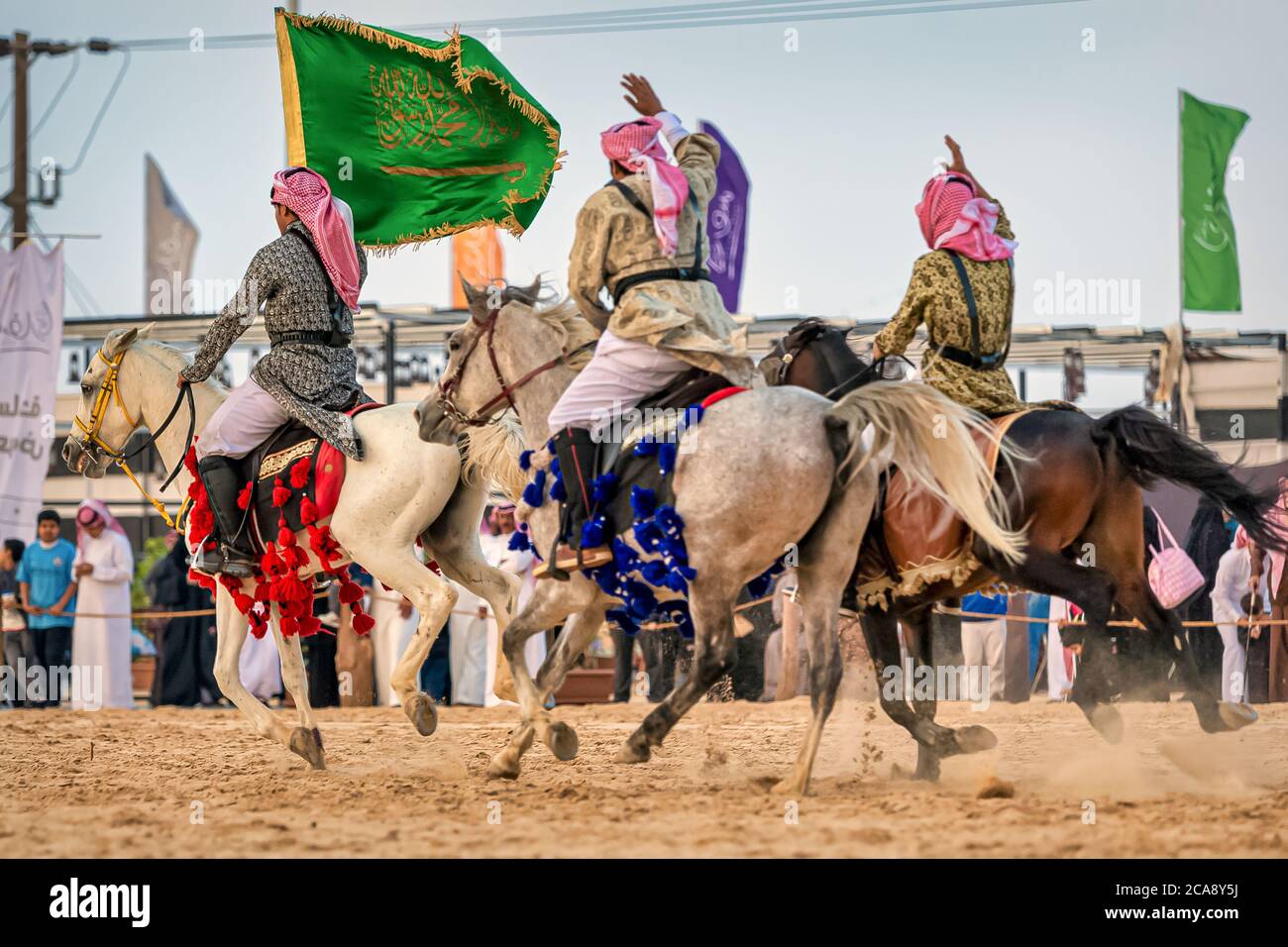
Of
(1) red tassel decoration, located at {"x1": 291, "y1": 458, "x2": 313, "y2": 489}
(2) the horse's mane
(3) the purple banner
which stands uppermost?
(3) the purple banner

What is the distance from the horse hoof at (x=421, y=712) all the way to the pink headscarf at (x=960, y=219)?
351 cm

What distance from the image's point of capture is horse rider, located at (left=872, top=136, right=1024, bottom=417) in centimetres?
759

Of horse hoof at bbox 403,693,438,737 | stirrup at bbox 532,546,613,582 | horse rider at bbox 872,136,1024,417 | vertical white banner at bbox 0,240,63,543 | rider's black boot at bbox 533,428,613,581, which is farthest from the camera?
vertical white banner at bbox 0,240,63,543

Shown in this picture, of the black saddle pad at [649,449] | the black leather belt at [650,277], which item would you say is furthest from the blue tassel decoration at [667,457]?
the black leather belt at [650,277]

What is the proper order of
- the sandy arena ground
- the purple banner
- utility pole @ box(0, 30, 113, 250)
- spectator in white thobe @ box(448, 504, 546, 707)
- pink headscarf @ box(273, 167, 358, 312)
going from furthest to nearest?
utility pole @ box(0, 30, 113, 250) → the purple banner → spectator in white thobe @ box(448, 504, 546, 707) → pink headscarf @ box(273, 167, 358, 312) → the sandy arena ground

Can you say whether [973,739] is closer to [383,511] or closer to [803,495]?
[803,495]

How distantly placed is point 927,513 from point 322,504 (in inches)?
127

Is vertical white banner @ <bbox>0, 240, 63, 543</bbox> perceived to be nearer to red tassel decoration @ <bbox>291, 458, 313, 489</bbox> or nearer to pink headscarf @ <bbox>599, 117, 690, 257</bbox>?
red tassel decoration @ <bbox>291, 458, 313, 489</bbox>

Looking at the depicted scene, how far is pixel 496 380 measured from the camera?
757 cm

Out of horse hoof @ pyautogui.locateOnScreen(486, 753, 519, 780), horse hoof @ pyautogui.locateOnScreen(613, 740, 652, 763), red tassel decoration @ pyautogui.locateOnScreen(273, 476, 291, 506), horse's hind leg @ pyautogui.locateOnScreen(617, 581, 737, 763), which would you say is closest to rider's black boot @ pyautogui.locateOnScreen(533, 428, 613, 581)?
horse's hind leg @ pyautogui.locateOnScreen(617, 581, 737, 763)

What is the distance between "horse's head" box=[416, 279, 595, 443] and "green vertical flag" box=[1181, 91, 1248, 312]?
13.0 metres

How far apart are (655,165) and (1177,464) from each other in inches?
110

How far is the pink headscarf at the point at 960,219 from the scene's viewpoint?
305 inches
